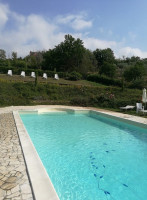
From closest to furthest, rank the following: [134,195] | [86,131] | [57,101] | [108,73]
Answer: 1. [134,195]
2. [86,131]
3. [57,101]
4. [108,73]

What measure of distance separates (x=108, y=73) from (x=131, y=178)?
28.6 m

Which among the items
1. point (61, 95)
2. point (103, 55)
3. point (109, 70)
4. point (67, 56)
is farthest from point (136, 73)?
point (103, 55)

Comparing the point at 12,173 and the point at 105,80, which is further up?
the point at 105,80

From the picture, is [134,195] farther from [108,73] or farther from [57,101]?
[108,73]

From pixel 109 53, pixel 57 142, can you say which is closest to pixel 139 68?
pixel 109 53

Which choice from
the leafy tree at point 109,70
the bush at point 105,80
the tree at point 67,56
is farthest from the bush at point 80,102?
the tree at point 67,56

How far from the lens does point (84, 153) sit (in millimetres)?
5238

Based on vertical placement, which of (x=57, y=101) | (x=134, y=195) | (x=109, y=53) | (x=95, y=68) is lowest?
(x=134, y=195)

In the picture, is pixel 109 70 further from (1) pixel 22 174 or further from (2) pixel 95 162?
(1) pixel 22 174

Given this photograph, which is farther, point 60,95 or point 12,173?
point 60,95

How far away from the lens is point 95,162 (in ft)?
15.2

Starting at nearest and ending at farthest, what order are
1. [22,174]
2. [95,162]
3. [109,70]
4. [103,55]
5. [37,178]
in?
[37,178], [22,174], [95,162], [109,70], [103,55]

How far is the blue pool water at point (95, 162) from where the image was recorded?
333 centimetres

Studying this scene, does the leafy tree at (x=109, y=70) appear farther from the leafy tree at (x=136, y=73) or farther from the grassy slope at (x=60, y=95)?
the grassy slope at (x=60, y=95)
